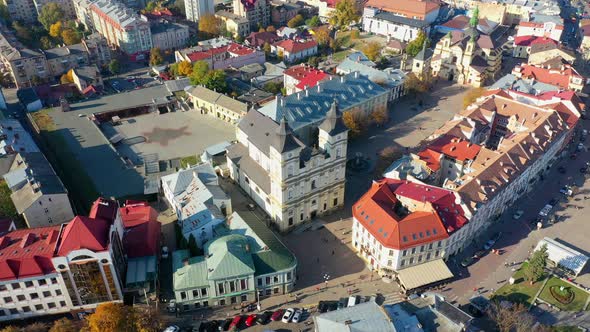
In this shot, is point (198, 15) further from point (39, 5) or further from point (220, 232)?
point (220, 232)

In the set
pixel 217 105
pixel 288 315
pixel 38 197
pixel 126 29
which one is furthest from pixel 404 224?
pixel 126 29

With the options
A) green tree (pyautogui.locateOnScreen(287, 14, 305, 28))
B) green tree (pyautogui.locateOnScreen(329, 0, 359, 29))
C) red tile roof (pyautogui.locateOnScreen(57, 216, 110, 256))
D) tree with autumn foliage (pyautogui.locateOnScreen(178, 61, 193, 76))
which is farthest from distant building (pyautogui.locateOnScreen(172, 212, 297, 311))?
green tree (pyautogui.locateOnScreen(329, 0, 359, 29))

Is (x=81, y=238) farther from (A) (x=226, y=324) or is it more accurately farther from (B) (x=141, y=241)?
(A) (x=226, y=324)

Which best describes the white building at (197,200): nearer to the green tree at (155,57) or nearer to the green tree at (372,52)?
the green tree at (155,57)

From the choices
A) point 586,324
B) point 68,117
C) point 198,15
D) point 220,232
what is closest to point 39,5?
point 198,15

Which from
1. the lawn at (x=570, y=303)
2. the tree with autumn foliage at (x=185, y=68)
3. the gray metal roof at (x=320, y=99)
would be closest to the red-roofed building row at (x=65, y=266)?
the gray metal roof at (x=320, y=99)

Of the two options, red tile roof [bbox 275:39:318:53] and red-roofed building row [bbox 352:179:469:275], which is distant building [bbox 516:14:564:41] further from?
red-roofed building row [bbox 352:179:469:275]
